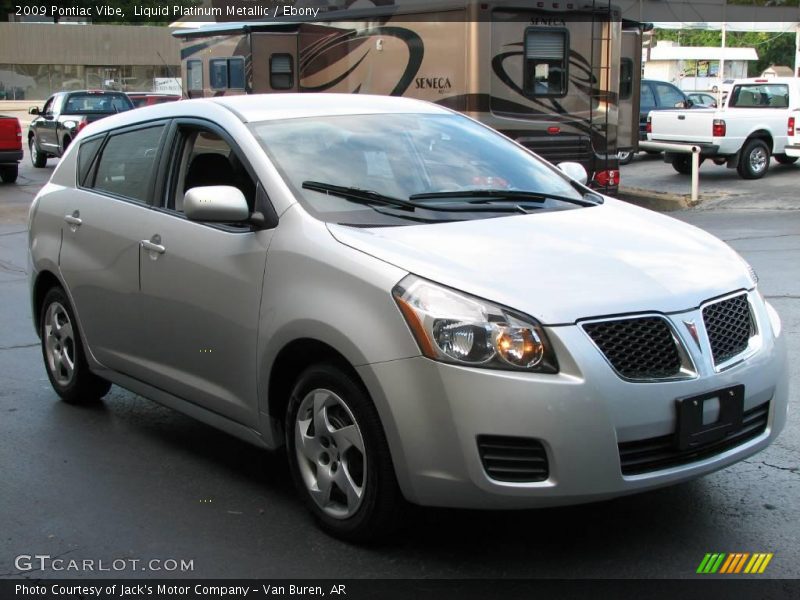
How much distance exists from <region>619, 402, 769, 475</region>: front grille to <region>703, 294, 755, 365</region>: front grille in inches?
10.7

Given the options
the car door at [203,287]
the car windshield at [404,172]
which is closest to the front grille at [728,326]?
the car windshield at [404,172]

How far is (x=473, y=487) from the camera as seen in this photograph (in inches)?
146

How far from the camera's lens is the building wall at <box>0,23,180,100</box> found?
60562 mm

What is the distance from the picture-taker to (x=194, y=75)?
65.0 ft

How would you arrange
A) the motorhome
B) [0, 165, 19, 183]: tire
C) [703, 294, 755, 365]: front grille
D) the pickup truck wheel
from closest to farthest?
[703, 294, 755, 365]: front grille → the motorhome → the pickup truck wheel → [0, 165, 19, 183]: tire

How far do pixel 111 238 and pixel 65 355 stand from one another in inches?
44.8

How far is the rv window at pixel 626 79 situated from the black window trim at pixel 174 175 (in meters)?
13.2

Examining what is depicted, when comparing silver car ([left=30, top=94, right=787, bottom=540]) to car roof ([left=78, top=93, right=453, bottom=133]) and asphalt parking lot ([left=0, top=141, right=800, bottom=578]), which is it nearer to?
car roof ([left=78, top=93, right=453, bottom=133])

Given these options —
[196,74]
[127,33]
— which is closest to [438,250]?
[196,74]

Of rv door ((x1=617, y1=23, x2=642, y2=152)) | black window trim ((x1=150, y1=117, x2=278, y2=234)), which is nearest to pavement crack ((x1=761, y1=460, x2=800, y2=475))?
black window trim ((x1=150, y1=117, x2=278, y2=234))

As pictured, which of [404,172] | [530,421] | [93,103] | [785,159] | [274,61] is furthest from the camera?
[93,103]

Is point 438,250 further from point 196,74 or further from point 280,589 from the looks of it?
point 196,74

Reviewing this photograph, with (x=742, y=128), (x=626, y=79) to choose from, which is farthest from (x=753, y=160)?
(x=626, y=79)

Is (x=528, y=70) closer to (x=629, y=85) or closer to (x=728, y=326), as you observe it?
(x=629, y=85)
